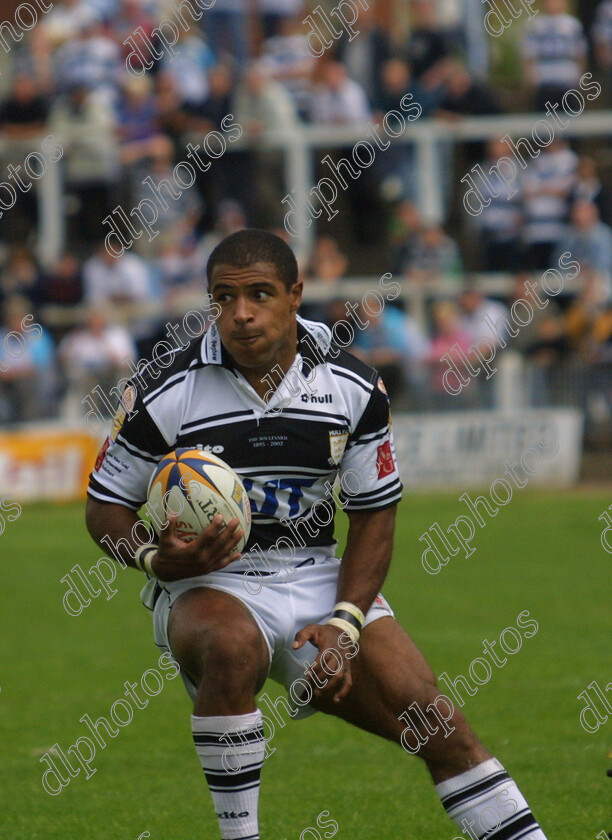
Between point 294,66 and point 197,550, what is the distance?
53.1 ft

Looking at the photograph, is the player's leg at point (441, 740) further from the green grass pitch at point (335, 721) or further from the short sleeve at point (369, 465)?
the green grass pitch at point (335, 721)

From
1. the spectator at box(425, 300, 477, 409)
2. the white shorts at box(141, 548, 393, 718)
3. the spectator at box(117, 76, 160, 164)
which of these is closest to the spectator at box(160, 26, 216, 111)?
the spectator at box(117, 76, 160, 164)

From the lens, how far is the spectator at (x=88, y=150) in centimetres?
1984

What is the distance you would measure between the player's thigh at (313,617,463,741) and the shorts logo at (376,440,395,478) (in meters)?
0.61

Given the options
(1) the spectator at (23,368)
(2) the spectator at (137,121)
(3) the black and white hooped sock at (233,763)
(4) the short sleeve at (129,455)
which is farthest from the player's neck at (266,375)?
(2) the spectator at (137,121)

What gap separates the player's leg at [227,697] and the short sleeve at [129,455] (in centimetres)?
53

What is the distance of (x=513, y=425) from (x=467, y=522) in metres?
2.32

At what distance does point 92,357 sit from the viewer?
17.8 meters

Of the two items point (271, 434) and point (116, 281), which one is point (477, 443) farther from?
point (271, 434)

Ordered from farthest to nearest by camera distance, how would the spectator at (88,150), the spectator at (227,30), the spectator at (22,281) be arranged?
the spectator at (227,30) → the spectator at (88,150) → the spectator at (22,281)

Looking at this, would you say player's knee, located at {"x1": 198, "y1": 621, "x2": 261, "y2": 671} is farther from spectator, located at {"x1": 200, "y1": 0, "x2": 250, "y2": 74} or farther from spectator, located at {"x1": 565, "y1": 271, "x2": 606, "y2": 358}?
spectator, located at {"x1": 200, "y1": 0, "x2": 250, "y2": 74}

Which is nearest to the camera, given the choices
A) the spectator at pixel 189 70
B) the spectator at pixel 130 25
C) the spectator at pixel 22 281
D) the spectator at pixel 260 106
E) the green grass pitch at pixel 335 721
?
the green grass pitch at pixel 335 721

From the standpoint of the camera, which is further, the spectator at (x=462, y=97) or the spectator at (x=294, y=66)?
the spectator at (x=294, y=66)

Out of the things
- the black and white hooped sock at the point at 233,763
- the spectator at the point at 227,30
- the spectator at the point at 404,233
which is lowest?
the black and white hooped sock at the point at 233,763
